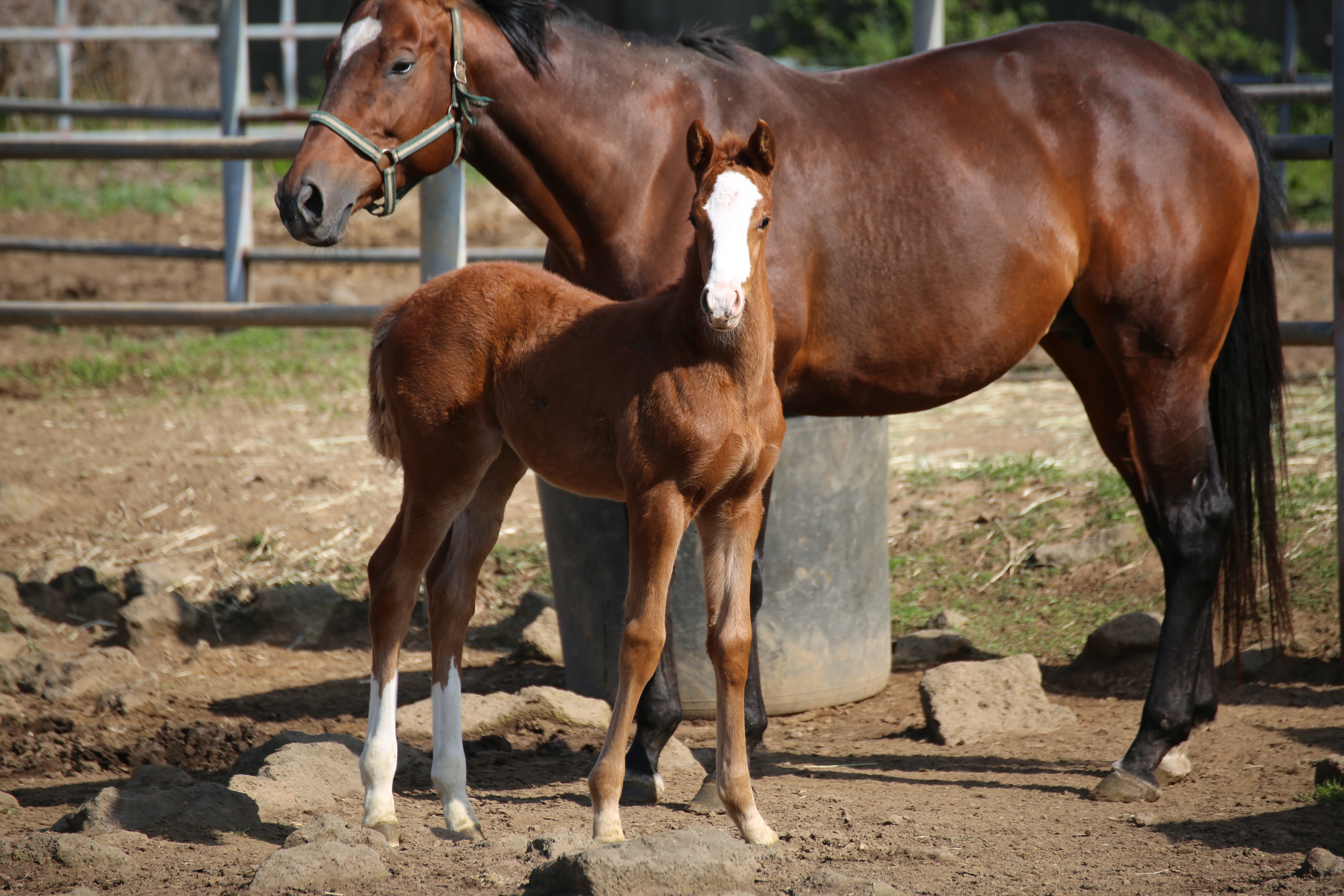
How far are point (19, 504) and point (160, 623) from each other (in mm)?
1329

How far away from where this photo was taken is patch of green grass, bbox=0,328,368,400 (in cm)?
726

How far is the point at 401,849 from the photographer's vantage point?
2844 millimetres

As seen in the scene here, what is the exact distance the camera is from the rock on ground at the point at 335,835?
2721 mm

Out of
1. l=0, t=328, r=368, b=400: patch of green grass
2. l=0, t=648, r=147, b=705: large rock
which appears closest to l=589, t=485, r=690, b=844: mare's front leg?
l=0, t=648, r=147, b=705: large rock

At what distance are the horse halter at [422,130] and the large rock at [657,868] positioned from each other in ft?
5.48

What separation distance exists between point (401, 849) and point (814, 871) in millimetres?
974

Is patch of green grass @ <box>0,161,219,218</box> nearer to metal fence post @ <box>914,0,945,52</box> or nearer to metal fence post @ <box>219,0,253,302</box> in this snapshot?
metal fence post @ <box>219,0,253,302</box>

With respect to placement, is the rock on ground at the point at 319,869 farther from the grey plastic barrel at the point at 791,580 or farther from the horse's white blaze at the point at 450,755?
the grey plastic barrel at the point at 791,580

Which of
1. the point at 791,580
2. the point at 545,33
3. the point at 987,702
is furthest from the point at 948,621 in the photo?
the point at 545,33

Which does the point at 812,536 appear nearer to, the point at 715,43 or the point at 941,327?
the point at 941,327

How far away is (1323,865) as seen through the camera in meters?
2.64

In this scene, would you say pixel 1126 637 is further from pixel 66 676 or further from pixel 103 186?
pixel 103 186

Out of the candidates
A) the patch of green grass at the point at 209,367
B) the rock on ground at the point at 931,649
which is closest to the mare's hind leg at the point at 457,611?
the rock on ground at the point at 931,649

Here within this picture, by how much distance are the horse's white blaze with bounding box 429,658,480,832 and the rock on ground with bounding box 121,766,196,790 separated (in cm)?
80
